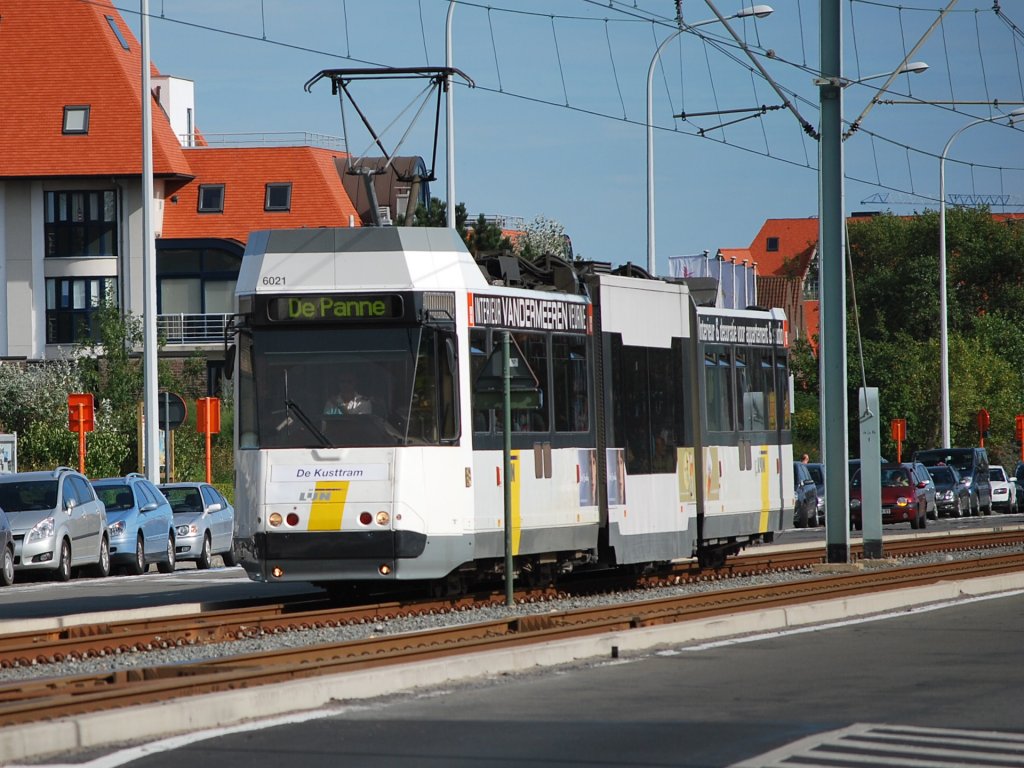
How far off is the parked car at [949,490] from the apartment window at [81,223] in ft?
93.7

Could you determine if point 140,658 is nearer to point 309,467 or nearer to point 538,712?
point 309,467

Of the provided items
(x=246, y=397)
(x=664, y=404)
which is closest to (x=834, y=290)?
(x=664, y=404)

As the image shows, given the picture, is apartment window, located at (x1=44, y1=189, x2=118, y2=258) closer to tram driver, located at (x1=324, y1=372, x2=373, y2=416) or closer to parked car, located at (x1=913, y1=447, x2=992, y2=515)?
parked car, located at (x1=913, y1=447, x2=992, y2=515)

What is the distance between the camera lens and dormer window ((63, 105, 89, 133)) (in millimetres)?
64500

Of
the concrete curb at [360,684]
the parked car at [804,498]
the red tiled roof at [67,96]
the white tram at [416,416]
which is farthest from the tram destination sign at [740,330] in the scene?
the red tiled roof at [67,96]

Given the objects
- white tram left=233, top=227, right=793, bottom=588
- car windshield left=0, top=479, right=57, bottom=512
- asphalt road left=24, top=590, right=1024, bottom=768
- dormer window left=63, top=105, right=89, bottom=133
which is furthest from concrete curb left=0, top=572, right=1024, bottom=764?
dormer window left=63, top=105, right=89, bottom=133

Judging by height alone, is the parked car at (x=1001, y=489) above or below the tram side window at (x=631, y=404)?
below

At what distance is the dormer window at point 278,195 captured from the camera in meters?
70.3

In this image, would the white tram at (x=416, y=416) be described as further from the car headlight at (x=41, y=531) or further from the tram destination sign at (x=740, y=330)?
the car headlight at (x=41, y=531)

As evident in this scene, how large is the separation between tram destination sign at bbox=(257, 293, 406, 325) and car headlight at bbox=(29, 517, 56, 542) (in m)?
10.3

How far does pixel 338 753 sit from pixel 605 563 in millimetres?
11263

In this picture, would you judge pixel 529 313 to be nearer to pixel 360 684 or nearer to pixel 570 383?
pixel 570 383

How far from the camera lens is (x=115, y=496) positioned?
31.0 meters

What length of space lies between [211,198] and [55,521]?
44.6 metres
